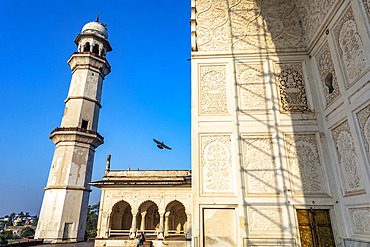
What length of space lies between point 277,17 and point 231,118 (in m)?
2.77

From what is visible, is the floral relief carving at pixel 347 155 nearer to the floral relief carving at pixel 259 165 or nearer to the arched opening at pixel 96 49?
the floral relief carving at pixel 259 165

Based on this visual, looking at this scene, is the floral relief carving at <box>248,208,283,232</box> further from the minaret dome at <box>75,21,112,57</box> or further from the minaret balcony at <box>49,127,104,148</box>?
the minaret dome at <box>75,21,112,57</box>

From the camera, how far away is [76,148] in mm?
15750

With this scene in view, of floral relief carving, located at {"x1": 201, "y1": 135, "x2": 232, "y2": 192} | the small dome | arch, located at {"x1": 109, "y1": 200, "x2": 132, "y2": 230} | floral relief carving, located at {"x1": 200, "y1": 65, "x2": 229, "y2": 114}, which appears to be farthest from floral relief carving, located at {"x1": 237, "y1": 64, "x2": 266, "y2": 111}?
the small dome

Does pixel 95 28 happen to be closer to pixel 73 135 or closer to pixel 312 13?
pixel 73 135

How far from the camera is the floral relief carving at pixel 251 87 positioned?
4.91 metres

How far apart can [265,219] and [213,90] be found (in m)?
2.75

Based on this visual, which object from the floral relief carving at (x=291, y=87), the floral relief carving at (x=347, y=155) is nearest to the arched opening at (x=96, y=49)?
the floral relief carving at (x=291, y=87)

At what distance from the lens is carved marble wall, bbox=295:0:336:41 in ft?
14.3

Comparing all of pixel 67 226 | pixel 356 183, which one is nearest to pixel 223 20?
pixel 356 183

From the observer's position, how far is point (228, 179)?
443 cm

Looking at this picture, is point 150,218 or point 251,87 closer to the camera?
point 251,87

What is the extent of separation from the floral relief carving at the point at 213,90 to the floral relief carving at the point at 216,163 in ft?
2.05

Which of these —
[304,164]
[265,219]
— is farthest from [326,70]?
[265,219]
